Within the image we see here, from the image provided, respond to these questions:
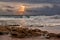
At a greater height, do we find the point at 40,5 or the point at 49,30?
the point at 40,5

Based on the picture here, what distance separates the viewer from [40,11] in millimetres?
1110

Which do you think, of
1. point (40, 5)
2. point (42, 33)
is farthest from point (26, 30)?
point (40, 5)

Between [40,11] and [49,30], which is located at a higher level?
[40,11]

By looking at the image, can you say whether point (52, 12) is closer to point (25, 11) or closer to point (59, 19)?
point (59, 19)

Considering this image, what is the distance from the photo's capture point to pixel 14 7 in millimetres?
1096

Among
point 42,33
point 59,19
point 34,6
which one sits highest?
point 34,6

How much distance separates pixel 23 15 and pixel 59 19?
286 mm

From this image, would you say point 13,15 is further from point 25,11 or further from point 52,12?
point 52,12

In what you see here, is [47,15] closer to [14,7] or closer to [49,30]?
[49,30]

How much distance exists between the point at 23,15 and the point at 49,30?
0.23 meters

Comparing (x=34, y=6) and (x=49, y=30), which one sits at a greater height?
(x=34, y=6)

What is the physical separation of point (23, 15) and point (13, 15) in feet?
0.26

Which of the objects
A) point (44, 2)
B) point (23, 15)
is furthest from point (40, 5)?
point (23, 15)

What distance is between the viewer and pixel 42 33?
1073mm
